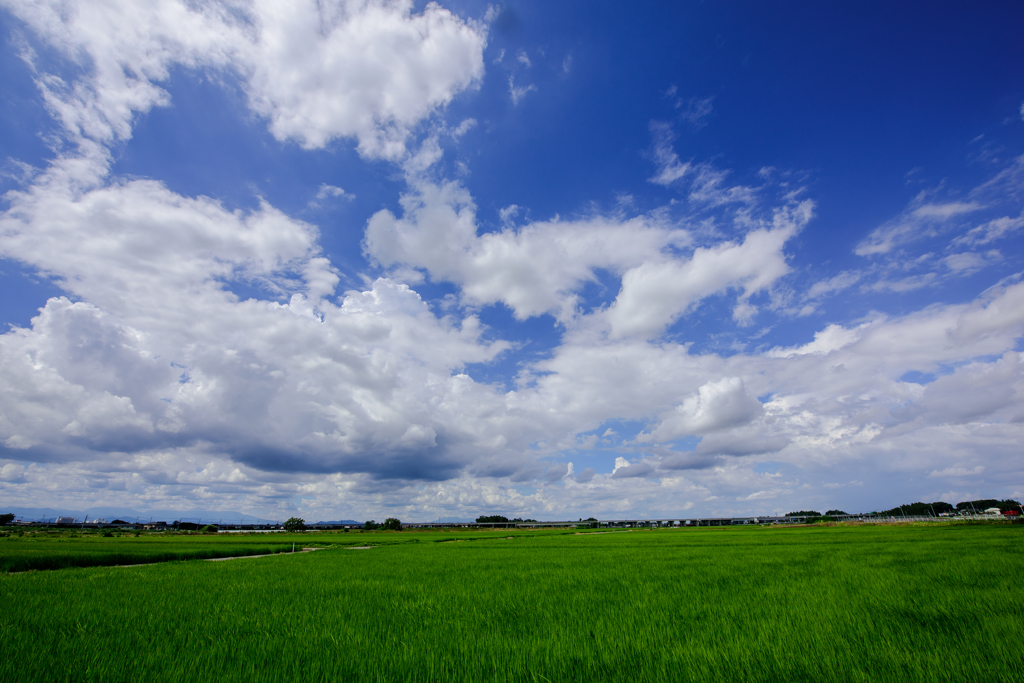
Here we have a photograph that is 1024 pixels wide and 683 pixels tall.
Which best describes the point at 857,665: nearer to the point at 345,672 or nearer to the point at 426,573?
the point at 345,672

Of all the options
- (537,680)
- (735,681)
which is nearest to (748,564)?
(735,681)

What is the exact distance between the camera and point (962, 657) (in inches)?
164

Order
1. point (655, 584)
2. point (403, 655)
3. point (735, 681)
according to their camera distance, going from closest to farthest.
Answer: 1. point (735, 681)
2. point (403, 655)
3. point (655, 584)

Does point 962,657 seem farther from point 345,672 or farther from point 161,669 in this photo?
point 161,669

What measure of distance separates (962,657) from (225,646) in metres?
8.07

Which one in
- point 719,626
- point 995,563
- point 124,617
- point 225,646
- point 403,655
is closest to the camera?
point 403,655

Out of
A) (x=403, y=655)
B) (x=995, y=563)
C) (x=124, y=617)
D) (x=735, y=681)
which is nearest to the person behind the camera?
(x=735, y=681)

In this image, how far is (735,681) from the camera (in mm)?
3861

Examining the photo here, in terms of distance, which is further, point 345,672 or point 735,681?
point 345,672

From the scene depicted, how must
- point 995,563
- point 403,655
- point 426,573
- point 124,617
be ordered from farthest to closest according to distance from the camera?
A: point 426,573 < point 995,563 < point 124,617 < point 403,655

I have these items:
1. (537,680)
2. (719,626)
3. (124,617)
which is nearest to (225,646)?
(124,617)

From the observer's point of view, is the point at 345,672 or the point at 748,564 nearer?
the point at 345,672

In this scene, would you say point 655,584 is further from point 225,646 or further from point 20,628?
point 20,628

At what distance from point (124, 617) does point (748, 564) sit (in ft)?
52.4
